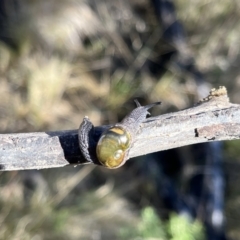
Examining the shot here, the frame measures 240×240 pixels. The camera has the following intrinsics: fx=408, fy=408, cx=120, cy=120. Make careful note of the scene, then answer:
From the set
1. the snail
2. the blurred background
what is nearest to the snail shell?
the snail

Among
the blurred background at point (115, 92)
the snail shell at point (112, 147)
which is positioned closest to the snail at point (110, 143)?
the snail shell at point (112, 147)

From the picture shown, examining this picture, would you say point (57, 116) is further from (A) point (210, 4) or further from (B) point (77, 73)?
(A) point (210, 4)

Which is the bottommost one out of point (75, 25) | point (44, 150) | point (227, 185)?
point (44, 150)

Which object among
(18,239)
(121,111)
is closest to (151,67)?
(121,111)

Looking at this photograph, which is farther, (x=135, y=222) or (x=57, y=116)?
(x=57, y=116)

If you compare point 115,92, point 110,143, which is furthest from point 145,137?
point 115,92

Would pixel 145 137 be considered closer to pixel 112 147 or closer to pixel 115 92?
pixel 112 147
